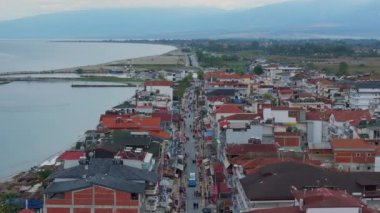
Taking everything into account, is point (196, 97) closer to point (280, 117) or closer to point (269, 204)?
point (280, 117)

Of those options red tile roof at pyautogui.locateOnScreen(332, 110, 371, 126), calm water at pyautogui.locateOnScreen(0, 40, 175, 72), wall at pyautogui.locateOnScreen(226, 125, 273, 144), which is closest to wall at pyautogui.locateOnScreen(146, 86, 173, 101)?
red tile roof at pyautogui.locateOnScreen(332, 110, 371, 126)

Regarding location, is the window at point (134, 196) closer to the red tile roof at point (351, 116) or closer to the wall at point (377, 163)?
the wall at point (377, 163)

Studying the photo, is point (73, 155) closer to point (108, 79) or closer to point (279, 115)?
point (279, 115)

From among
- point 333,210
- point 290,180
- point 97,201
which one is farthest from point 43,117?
point 333,210

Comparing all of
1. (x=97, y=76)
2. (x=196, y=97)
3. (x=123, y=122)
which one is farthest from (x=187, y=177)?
(x=97, y=76)

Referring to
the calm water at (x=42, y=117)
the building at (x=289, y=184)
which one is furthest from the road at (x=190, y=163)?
the calm water at (x=42, y=117)

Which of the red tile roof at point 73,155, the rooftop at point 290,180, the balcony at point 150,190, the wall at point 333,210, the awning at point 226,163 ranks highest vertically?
the wall at point 333,210

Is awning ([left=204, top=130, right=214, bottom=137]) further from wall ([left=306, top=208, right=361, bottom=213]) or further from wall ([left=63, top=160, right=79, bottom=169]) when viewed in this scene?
wall ([left=306, top=208, right=361, bottom=213])
